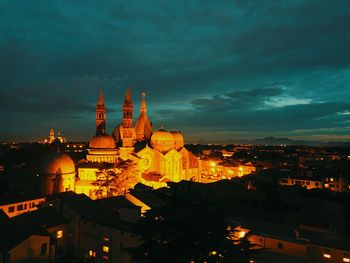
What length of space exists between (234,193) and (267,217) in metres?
13.9

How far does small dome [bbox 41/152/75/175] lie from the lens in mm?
53625

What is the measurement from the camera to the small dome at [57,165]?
2111 inches

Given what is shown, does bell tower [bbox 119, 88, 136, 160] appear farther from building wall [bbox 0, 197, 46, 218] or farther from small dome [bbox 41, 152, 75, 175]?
building wall [bbox 0, 197, 46, 218]

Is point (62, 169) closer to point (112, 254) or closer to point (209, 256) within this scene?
point (112, 254)

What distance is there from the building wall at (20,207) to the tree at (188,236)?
3088 centimetres

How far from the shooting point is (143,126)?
3305 inches

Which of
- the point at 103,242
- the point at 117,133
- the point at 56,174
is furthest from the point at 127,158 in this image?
the point at 103,242

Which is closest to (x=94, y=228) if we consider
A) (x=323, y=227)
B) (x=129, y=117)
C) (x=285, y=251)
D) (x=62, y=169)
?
(x=285, y=251)

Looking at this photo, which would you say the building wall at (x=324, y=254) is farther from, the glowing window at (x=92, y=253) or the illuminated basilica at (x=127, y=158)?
the illuminated basilica at (x=127, y=158)

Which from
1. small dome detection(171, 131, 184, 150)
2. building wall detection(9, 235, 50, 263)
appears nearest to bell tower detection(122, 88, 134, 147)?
small dome detection(171, 131, 184, 150)

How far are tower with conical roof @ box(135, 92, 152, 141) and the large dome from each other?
10.4m

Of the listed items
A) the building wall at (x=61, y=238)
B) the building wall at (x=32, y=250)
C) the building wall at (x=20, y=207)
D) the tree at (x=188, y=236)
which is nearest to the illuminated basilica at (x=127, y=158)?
the building wall at (x=20, y=207)

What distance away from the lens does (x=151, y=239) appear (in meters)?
13.4

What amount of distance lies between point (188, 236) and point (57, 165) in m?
46.5
